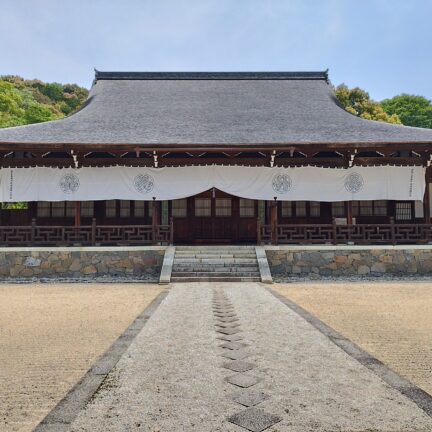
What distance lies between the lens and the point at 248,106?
17.1 meters

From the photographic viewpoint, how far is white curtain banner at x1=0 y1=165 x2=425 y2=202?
12.5m

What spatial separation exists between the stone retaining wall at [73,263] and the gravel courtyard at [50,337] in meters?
2.20

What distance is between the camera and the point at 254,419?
246cm

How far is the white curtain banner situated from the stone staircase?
82.6 inches

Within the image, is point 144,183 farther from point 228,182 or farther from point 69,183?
point 228,182

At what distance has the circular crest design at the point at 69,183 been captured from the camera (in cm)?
1252

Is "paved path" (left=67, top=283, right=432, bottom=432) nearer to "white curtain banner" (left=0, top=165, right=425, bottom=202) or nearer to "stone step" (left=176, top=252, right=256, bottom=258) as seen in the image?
"stone step" (left=176, top=252, right=256, bottom=258)

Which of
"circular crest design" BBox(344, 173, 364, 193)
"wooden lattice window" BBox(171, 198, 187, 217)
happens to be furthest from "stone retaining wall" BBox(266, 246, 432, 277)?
"wooden lattice window" BBox(171, 198, 187, 217)

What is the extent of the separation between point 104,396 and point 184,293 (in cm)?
535

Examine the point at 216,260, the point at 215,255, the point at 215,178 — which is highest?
the point at 215,178

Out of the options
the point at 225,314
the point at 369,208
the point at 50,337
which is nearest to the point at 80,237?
the point at 50,337

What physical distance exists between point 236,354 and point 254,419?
147 centimetres

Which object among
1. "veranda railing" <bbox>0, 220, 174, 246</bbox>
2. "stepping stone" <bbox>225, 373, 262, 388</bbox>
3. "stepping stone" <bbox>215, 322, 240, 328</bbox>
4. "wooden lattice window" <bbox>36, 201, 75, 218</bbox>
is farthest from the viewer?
"wooden lattice window" <bbox>36, 201, 75, 218</bbox>

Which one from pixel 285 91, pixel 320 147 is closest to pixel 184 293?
pixel 320 147
